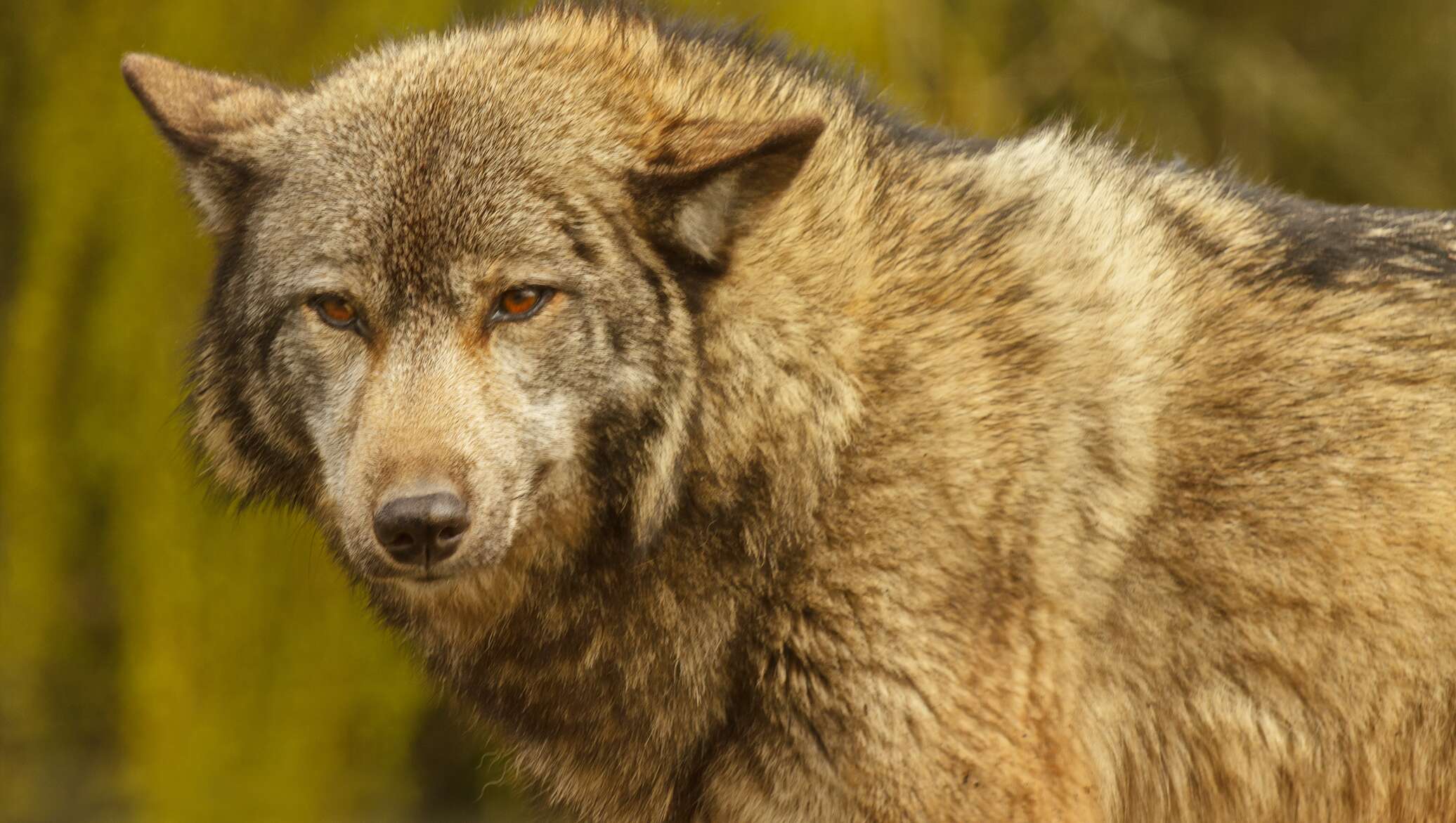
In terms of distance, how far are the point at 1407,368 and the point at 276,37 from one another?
5137 millimetres

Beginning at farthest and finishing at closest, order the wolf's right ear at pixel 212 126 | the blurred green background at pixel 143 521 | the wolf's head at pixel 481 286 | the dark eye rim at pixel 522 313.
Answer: the blurred green background at pixel 143 521 < the wolf's right ear at pixel 212 126 < the dark eye rim at pixel 522 313 < the wolf's head at pixel 481 286

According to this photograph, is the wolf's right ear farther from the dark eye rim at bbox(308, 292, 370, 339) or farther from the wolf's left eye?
the wolf's left eye

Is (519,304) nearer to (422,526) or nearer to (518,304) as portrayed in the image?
(518,304)

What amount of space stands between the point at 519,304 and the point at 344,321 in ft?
1.23

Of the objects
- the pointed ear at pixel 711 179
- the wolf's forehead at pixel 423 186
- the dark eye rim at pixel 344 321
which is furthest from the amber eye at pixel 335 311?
the pointed ear at pixel 711 179

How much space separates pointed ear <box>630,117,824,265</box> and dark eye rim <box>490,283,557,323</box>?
0.27 m

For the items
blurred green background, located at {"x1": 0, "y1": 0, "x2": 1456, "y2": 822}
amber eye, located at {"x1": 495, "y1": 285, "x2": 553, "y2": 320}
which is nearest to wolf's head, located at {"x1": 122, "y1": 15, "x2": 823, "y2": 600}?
amber eye, located at {"x1": 495, "y1": 285, "x2": 553, "y2": 320}

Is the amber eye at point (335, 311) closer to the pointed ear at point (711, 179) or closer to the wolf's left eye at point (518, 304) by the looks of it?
the wolf's left eye at point (518, 304)

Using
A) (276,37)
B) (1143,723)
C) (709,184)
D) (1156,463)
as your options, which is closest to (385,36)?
(709,184)

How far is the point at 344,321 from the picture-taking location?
10.4 ft

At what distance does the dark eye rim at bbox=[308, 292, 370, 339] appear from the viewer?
3.13 meters

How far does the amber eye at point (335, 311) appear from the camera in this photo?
315 cm

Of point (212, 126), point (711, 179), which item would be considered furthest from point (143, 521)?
point (711, 179)

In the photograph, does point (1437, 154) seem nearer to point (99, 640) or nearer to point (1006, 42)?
point (1006, 42)
